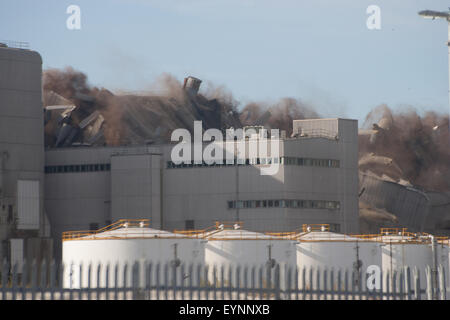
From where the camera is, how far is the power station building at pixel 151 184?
96000mm

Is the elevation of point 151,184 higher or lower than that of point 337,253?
higher

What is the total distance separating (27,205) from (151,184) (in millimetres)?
11784

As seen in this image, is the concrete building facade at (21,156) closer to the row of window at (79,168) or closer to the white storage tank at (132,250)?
the row of window at (79,168)

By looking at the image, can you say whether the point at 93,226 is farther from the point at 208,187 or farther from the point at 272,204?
the point at 272,204

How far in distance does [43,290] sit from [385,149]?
122852 mm

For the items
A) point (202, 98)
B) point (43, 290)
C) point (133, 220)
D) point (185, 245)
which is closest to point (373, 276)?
point (185, 245)

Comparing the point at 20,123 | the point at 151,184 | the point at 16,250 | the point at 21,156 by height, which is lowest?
the point at 16,250

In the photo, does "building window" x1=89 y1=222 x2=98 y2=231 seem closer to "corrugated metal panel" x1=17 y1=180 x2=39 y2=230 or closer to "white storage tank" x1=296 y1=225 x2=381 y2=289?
"corrugated metal panel" x1=17 y1=180 x2=39 y2=230

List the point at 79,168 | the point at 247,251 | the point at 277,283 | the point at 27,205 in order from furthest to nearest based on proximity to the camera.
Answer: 1. the point at 79,168
2. the point at 27,205
3. the point at 247,251
4. the point at 277,283

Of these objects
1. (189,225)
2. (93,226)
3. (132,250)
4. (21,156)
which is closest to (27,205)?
(21,156)

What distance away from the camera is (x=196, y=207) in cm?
9825

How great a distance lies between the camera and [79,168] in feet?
337

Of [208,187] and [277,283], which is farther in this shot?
[208,187]

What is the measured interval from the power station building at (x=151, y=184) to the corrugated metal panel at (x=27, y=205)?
0.31ft
